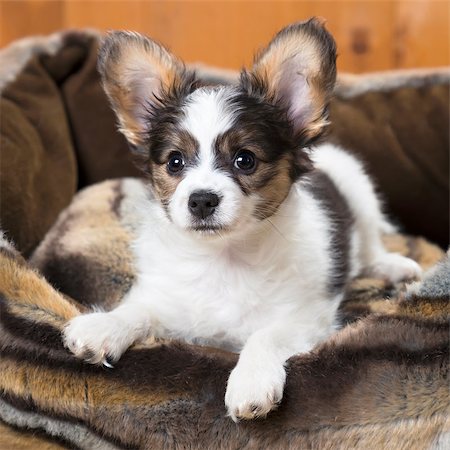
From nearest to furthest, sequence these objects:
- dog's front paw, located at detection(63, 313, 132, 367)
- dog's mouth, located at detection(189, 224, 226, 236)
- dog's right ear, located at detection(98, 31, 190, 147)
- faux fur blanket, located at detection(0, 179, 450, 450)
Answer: faux fur blanket, located at detection(0, 179, 450, 450)
dog's front paw, located at detection(63, 313, 132, 367)
dog's mouth, located at detection(189, 224, 226, 236)
dog's right ear, located at detection(98, 31, 190, 147)

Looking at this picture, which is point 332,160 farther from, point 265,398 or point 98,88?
point 265,398

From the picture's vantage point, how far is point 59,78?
344cm

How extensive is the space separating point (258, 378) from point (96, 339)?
0.42m

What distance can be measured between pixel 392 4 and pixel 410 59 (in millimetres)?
342

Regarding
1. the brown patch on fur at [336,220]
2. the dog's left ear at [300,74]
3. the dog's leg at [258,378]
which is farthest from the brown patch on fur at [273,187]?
the dog's leg at [258,378]

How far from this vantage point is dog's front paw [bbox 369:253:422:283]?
2732 mm

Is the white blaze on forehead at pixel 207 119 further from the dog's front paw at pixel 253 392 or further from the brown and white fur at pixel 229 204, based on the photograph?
the dog's front paw at pixel 253 392

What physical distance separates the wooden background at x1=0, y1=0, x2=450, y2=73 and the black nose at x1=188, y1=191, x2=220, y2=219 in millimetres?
2528

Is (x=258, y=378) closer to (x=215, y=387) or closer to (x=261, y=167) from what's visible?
(x=215, y=387)

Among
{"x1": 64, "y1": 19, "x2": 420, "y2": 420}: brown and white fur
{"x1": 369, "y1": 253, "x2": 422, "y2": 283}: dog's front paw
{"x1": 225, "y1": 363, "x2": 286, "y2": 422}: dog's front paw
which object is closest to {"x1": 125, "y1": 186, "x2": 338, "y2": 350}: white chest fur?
{"x1": 64, "y1": 19, "x2": 420, "y2": 420}: brown and white fur

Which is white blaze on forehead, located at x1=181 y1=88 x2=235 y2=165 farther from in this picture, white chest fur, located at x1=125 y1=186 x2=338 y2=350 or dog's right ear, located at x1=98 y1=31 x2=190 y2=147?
white chest fur, located at x1=125 y1=186 x2=338 y2=350

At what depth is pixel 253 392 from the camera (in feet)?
5.38

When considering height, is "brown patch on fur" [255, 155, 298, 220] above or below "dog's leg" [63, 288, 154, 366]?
above

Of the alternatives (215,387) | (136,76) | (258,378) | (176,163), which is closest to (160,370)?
(215,387)
